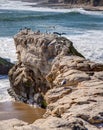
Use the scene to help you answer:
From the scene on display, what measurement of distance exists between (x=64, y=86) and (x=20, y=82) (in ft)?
20.9

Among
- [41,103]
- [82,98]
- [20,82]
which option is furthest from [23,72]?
[82,98]

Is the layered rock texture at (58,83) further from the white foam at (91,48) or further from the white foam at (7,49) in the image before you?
the white foam at (7,49)

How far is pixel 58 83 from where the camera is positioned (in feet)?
46.9

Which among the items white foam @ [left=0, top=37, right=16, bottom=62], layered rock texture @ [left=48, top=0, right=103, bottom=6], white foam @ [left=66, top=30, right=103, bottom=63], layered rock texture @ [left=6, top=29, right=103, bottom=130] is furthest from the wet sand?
layered rock texture @ [left=48, top=0, right=103, bottom=6]

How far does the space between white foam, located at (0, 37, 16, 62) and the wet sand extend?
32.5ft

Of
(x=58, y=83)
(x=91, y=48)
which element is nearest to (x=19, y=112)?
(x=58, y=83)

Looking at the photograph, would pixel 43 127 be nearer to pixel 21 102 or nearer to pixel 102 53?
pixel 21 102

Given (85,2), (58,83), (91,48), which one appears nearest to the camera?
(58,83)

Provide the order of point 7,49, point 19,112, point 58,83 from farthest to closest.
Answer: point 7,49, point 19,112, point 58,83

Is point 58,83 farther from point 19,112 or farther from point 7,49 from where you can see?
point 7,49

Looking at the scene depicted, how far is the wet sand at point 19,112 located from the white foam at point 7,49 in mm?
9916

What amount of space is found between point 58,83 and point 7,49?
18.6m

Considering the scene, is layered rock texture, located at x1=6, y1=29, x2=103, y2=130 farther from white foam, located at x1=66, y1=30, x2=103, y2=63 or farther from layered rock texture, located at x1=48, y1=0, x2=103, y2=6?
layered rock texture, located at x1=48, y1=0, x2=103, y2=6

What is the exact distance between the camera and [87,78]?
1368 cm
